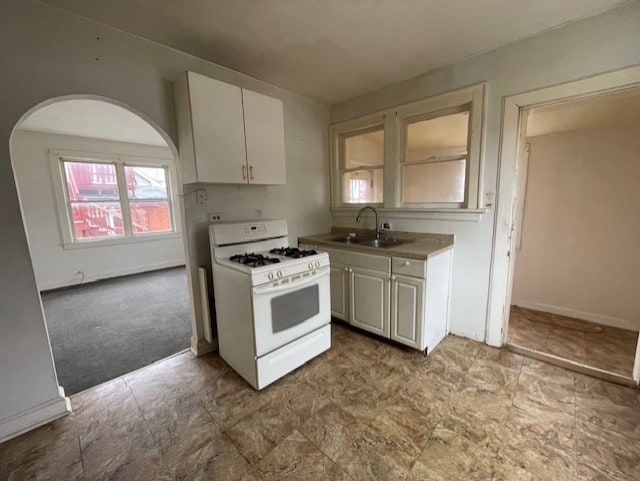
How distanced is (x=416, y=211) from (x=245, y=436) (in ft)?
7.57

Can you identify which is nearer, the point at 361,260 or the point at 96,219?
the point at 361,260

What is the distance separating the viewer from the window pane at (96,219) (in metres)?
4.56

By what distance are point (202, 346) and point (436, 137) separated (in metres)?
3.12

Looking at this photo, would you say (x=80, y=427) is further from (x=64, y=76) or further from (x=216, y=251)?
(x=64, y=76)

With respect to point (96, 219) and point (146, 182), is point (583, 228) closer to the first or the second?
point (146, 182)

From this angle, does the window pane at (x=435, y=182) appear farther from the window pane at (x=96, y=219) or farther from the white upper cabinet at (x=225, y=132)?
the window pane at (x=96, y=219)

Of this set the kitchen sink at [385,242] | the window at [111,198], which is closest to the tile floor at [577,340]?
the kitchen sink at [385,242]

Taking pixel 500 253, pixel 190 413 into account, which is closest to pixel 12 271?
pixel 190 413

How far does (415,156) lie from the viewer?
284 centimetres

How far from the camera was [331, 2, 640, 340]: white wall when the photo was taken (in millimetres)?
1694

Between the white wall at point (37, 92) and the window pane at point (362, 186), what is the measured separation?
200 cm

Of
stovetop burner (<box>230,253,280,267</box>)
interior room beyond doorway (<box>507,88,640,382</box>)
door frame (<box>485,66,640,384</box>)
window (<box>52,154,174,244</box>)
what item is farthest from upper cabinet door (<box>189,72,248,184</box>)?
window (<box>52,154,174,244</box>)

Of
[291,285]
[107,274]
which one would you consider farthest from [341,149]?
[107,274]

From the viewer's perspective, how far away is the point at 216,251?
2.21m
